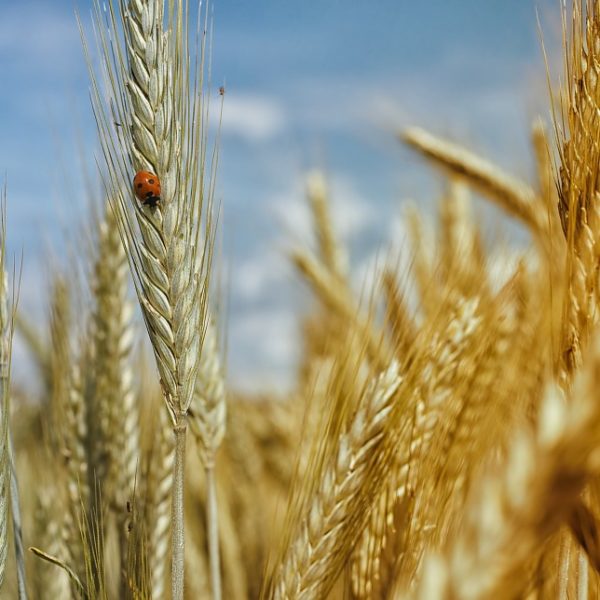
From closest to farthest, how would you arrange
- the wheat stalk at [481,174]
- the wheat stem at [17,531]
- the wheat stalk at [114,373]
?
the wheat stem at [17,531] < the wheat stalk at [114,373] < the wheat stalk at [481,174]

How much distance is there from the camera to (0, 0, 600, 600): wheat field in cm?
56

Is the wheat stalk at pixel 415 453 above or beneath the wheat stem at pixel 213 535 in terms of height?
above

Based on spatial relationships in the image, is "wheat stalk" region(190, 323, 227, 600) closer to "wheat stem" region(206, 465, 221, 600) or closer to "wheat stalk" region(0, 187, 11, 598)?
"wheat stem" region(206, 465, 221, 600)

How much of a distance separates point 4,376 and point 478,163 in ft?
6.10

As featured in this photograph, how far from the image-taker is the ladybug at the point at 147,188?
97 cm

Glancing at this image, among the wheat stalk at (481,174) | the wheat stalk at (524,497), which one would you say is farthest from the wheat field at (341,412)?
the wheat stalk at (481,174)

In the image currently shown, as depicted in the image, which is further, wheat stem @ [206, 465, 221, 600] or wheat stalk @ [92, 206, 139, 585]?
wheat stalk @ [92, 206, 139, 585]

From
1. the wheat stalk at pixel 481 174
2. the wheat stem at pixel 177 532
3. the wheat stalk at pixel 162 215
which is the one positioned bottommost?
the wheat stalk at pixel 481 174

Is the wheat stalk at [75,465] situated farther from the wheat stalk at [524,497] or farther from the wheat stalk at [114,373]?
the wheat stalk at [524,497]

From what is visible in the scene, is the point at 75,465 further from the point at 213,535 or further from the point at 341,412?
the point at 341,412

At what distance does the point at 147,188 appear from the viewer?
0.97 m

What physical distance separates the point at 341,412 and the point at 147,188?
0.44 meters

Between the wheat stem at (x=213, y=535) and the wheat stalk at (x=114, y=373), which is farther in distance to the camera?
the wheat stalk at (x=114, y=373)

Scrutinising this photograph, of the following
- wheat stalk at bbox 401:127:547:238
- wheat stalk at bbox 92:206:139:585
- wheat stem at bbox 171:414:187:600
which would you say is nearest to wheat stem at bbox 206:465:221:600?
wheat stalk at bbox 92:206:139:585
